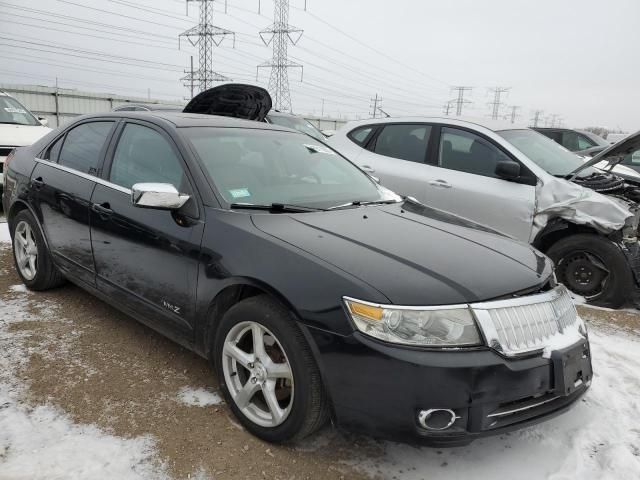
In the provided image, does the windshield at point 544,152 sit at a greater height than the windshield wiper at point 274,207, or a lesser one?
greater

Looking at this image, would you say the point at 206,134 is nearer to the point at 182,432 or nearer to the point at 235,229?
the point at 235,229

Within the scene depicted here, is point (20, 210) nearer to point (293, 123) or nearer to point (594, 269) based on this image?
point (594, 269)

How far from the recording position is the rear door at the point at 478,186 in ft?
16.1

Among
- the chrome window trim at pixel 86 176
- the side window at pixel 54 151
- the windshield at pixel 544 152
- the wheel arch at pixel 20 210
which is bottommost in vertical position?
the wheel arch at pixel 20 210

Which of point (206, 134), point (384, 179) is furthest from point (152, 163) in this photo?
point (384, 179)

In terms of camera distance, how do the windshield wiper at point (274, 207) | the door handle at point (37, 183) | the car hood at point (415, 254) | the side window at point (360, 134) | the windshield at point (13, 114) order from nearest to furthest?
the car hood at point (415, 254) → the windshield wiper at point (274, 207) → the door handle at point (37, 183) → the side window at point (360, 134) → the windshield at point (13, 114)

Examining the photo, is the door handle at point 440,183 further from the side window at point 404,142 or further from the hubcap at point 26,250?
the hubcap at point 26,250

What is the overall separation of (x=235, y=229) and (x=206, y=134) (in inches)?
34.7

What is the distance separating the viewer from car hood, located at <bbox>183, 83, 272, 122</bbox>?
5.12m

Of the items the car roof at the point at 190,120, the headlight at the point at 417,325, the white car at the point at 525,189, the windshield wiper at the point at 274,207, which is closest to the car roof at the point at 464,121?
the white car at the point at 525,189

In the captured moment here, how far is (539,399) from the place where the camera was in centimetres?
224

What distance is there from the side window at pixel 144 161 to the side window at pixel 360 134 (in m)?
3.28

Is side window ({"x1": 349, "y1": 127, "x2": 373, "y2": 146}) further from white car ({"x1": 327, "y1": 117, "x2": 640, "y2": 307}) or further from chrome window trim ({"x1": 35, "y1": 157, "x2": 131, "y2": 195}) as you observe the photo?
chrome window trim ({"x1": 35, "y1": 157, "x2": 131, "y2": 195})

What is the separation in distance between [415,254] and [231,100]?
3333 mm
